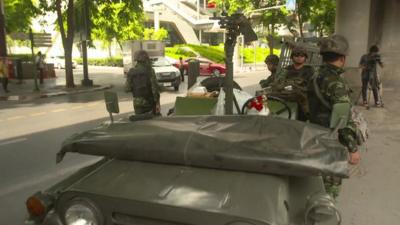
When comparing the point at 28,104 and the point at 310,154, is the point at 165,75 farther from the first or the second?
the point at 310,154

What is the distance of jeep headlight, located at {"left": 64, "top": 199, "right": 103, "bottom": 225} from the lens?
90.2 inches

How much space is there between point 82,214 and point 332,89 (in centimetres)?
228

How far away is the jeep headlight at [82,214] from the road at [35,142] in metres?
2.62

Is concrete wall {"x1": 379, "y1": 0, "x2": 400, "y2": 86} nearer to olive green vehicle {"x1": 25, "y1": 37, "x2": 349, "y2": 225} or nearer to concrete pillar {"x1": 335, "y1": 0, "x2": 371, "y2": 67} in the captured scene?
concrete pillar {"x1": 335, "y1": 0, "x2": 371, "y2": 67}

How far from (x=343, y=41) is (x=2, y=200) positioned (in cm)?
440

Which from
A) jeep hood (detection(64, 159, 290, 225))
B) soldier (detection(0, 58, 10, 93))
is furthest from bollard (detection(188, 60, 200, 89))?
soldier (detection(0, 58, 10, 93))

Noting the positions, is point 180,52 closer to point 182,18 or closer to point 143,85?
point 182,18

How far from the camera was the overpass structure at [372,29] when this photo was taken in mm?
15383

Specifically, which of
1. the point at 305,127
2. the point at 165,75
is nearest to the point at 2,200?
the point at 305,127

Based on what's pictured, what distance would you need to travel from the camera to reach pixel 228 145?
253 cm

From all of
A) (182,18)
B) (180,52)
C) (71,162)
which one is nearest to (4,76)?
(71,162)

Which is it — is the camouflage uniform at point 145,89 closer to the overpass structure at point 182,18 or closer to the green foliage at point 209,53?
the green foliage at point 209,53

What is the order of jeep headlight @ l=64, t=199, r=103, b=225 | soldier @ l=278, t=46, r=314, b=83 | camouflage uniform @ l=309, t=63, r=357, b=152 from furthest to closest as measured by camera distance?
1. soldier @ l=278, t=46, r=314, b=83
2. camouflage uniform @ l=309, t=63, r=357, b=152
3. jeep headlight @ l=64, t=199, r=103, b=225

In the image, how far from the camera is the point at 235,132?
9.12ft
